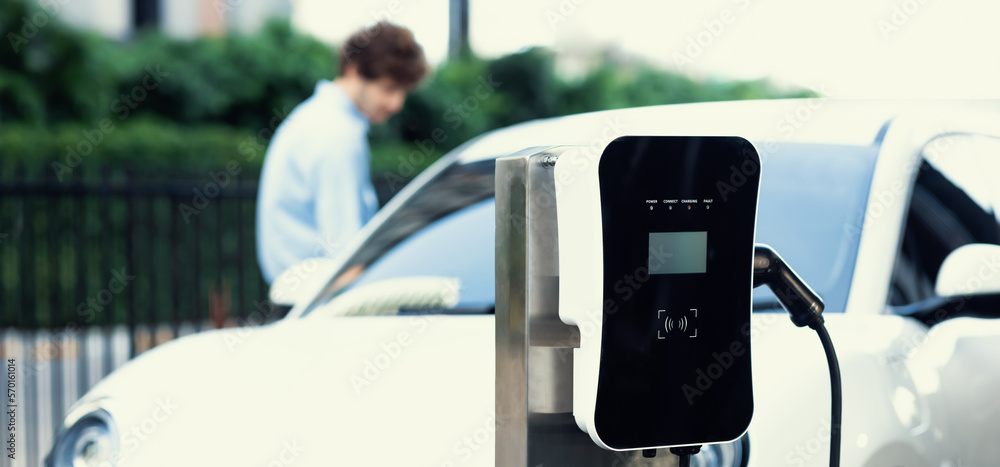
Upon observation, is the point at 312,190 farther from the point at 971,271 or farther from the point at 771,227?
the point at 971,271

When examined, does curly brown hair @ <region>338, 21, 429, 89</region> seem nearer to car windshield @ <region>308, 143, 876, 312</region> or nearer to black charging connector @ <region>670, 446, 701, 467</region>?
car windshield @ <region>308, 143, 876, 312</region>

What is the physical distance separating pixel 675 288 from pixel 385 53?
2.65 meters

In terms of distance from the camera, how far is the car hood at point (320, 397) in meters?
2.26

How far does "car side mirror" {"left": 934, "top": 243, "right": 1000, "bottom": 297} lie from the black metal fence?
17.2 ft

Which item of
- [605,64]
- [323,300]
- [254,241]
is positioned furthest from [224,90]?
[323,300]

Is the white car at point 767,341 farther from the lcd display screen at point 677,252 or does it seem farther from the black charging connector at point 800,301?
the lcd display screen at point 677,252

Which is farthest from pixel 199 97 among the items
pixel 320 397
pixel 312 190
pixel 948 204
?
pixel 948 204

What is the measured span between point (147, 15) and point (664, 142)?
15.6 meters

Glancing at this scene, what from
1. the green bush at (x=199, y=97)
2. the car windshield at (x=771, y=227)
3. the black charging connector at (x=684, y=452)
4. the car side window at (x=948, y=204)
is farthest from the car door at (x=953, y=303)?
the green bush at (x=199, y=97)

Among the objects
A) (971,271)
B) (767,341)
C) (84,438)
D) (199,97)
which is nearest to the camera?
(767,341)

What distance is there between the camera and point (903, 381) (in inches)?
90.6

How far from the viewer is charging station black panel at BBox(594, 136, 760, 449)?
68.5 inches

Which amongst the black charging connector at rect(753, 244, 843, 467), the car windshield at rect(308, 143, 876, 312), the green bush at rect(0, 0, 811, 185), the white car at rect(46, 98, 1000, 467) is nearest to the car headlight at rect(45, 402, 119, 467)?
the white car at rect(46, 98, 1000, 467)

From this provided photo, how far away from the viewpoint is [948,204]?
2697 millimetres
